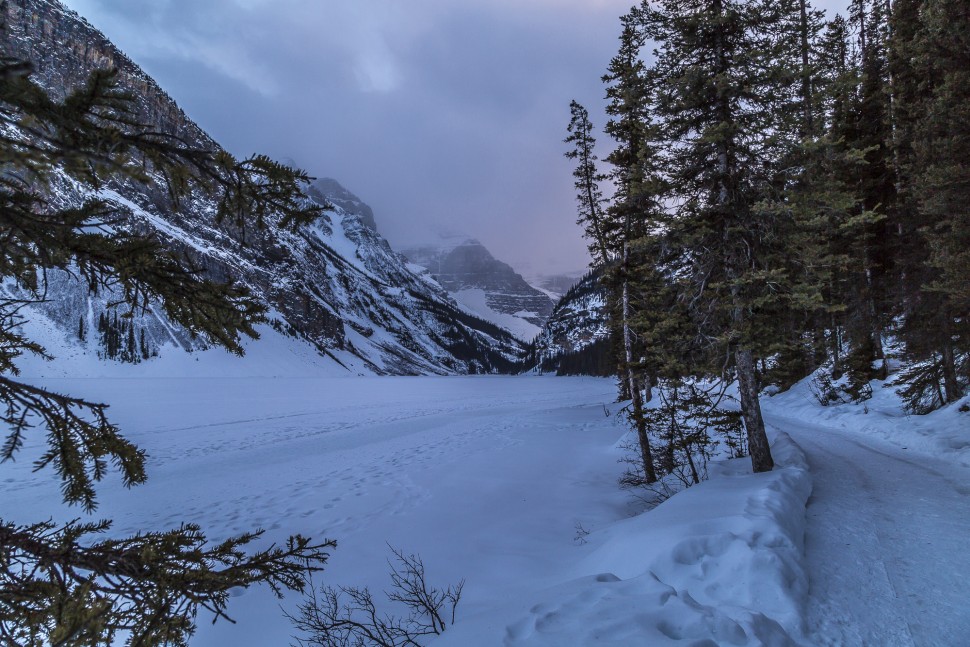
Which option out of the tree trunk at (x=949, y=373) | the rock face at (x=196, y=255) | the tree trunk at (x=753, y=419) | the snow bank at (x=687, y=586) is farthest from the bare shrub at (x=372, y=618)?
the rock face at (x=196, y=255)

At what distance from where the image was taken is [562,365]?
508 ft

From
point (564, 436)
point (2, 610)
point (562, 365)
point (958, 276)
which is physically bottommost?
point (562, 365)

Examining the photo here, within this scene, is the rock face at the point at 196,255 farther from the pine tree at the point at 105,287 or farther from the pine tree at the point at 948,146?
the pine tree at the point at 948,146

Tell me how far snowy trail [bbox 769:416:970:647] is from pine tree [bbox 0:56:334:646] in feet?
17.8

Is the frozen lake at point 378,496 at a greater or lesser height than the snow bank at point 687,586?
lesser

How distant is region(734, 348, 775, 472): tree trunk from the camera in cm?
907

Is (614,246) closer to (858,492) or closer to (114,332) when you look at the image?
(858,492)

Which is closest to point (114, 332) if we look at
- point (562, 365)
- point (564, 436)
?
point (564, 436)

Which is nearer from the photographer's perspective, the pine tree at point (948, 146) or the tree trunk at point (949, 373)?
the pine tree at point (948, 146)

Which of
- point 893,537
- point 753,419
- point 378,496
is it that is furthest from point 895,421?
point 378,496

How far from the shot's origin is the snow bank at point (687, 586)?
12.5ft

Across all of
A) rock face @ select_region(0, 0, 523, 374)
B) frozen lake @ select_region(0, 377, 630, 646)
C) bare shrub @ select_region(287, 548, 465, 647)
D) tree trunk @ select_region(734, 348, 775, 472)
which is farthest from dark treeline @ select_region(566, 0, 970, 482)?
rock face @ select_region(0, 0, 523, 374)

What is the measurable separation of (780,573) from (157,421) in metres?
32.4

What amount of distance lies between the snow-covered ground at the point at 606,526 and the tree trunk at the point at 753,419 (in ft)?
1.69
